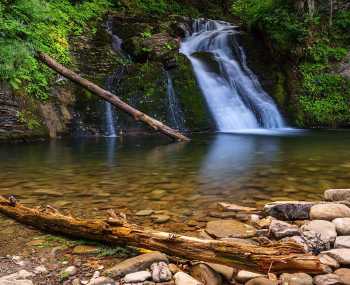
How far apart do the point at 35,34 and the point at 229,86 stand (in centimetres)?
815

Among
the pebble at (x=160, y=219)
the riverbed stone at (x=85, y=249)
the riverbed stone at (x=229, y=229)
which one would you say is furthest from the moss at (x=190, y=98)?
the riverbed stone at (x=85, y=249)

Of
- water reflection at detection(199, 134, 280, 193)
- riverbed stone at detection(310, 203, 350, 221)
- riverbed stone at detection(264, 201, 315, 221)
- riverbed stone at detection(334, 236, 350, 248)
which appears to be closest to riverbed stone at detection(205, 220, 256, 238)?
riverbed stone at detection(264, 201, 315, 221)

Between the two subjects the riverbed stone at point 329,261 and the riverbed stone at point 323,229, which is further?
the riverbed stone at point 323,229

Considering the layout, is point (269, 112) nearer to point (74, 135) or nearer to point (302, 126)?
point (302, 126)

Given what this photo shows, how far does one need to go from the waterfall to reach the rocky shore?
427 inches

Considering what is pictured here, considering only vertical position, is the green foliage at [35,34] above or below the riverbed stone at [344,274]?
above

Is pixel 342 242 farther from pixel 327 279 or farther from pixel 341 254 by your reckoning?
pixel 327 279

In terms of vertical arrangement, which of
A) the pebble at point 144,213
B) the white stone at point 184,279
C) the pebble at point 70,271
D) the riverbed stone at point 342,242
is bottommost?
the pebble at point 70,271

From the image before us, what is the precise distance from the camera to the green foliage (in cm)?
973

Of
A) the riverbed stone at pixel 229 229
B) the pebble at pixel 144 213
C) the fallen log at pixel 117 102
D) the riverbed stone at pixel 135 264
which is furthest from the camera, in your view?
the fallen log at pixel 117 102

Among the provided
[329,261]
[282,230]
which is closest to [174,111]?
[282,230]

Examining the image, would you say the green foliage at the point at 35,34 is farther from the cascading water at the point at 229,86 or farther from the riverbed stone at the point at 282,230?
the riverbed stone at the point at 282,230

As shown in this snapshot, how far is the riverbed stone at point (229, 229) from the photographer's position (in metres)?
3.73

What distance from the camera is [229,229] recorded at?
387cm
